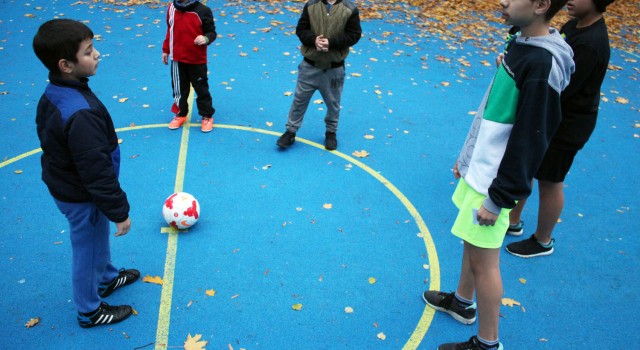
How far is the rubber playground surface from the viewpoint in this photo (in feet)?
11.3

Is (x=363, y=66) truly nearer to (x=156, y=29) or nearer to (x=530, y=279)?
Answer: (x=156, y=29)

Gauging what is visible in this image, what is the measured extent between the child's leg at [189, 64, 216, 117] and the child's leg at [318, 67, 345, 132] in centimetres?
170

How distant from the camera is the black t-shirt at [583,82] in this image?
340 centimetres

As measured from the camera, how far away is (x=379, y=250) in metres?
4.27

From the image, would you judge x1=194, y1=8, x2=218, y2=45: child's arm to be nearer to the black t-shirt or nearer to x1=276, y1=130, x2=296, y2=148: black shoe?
x1=276, y1=130, x2=296, y2=148: black shoe

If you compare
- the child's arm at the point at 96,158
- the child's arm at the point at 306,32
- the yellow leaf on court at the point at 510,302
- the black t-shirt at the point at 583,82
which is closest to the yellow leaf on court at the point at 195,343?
the child's arm at the point at 96,158

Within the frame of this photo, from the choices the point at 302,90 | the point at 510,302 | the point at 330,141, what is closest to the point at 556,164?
the point at 510,302

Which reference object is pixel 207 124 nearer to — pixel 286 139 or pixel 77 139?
pixel 286 139

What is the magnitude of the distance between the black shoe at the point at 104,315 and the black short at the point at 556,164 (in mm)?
3749

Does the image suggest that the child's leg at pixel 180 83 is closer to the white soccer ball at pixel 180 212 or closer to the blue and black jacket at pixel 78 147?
the white soccer ball at pixel 180 212

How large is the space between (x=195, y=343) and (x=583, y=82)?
370 cm

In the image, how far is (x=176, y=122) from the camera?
6.21 meters

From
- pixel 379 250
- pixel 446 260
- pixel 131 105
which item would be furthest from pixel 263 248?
pixel 131 105

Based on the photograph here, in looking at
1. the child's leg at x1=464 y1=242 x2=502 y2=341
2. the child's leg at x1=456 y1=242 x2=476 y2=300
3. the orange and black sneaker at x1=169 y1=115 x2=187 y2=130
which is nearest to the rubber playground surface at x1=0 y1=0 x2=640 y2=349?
the orange and black sneaker at x1=169 y1=115 x2=187 y2=130
